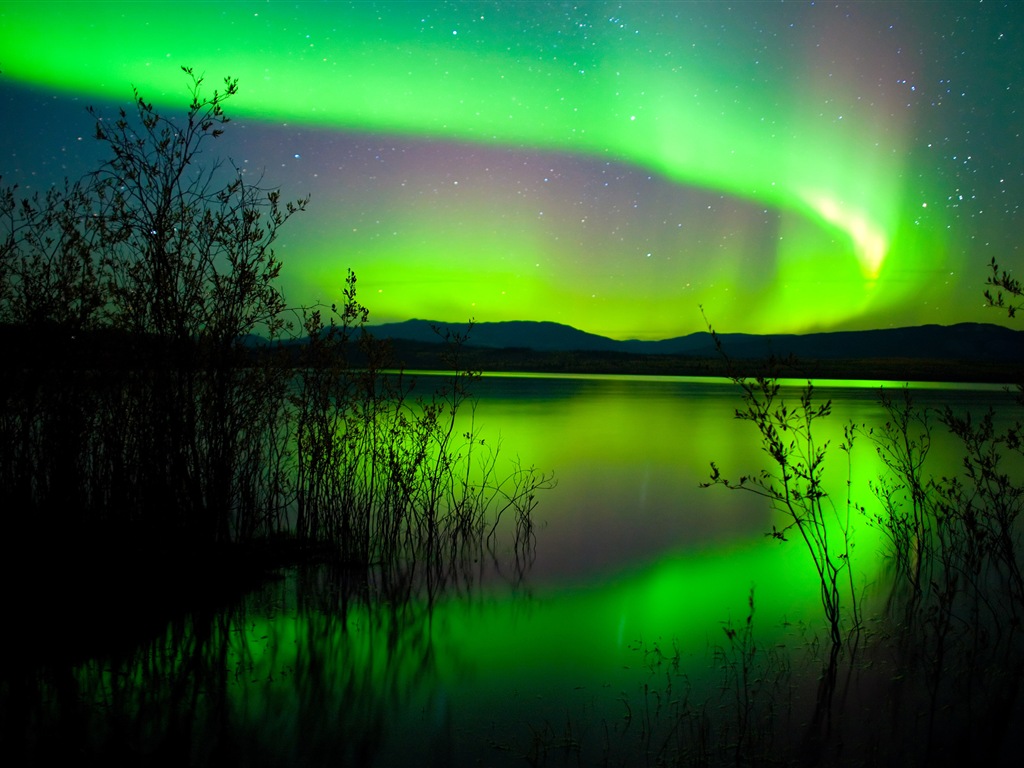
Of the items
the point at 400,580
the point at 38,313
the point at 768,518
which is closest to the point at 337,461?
the point at 400,580

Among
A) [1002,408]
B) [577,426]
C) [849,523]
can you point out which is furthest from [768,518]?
[1002,408]

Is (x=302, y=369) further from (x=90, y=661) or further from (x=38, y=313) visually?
(x=90, y=661)

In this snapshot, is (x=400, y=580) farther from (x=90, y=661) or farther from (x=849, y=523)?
(x=849, y=523)

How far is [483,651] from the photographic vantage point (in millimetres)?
6188

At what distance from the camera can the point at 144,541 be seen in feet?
23.5

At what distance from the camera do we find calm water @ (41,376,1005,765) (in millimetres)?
4605

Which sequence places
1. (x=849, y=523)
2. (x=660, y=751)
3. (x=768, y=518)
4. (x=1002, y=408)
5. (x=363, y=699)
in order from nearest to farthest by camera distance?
(x=660, y=751), (x=363, y=699), (x=849, y=523), (x=768, y=518), (x=1002, y=408)

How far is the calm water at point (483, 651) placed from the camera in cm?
461

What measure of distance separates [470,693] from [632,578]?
384cm

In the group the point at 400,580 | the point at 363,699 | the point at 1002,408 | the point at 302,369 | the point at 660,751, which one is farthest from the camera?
the point at 1002,408

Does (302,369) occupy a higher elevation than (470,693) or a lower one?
higher

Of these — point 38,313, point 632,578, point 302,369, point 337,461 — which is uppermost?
point 38,313

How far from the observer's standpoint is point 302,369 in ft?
28.4

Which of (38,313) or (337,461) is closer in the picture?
(38,313)
